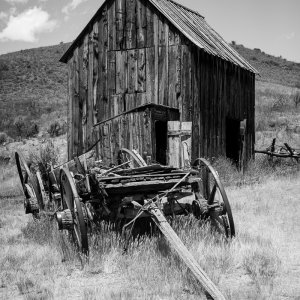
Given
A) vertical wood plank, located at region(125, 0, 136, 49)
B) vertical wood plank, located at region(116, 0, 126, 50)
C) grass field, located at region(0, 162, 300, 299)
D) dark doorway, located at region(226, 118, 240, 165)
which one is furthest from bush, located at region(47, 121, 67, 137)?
grass field, located at region(0, 162, 300, 299)

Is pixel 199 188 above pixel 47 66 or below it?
below

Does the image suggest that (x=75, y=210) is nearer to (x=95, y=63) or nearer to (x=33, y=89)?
(x=95, y=63)

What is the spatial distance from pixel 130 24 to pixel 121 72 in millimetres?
1375

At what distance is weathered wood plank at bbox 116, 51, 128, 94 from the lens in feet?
44.2

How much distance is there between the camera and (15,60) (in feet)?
157

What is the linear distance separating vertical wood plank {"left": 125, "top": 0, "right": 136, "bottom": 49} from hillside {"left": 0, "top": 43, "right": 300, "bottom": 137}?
1517 cm

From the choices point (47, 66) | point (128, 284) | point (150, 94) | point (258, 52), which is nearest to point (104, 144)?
point (150, 94)

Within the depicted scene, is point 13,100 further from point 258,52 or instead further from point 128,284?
point 258,52

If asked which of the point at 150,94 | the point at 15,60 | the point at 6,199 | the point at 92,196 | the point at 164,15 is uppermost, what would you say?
the point at 15,60

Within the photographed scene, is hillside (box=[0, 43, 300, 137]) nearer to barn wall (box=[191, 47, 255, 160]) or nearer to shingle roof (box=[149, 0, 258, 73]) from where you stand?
shingle roof (box=[149, 0, 258, 73])

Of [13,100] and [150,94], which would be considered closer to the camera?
[150,94]

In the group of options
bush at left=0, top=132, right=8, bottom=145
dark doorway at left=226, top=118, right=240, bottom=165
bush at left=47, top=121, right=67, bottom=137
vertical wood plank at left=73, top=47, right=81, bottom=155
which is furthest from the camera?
bush at left=47, top=121, right=67, bottom=137

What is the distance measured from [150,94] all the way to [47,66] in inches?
1468

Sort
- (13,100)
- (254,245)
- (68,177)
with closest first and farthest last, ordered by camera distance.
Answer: (68,177) < (254,245) < (13,100)
